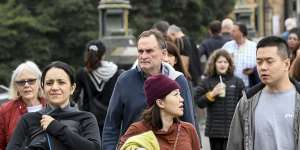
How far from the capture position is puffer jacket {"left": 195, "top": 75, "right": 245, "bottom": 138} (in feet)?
34.4

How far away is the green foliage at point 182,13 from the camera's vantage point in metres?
53.0

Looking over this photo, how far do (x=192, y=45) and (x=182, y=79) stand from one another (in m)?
7.28

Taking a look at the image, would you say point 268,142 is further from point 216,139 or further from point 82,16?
point 82,16

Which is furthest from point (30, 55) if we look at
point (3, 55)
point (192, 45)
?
point (192, 45)

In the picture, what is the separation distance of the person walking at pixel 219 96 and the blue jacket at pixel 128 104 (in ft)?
12.2

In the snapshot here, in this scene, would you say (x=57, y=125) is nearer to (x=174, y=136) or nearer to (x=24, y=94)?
(x=174, y=136)

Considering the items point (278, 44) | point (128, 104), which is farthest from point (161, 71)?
point (278, 44)

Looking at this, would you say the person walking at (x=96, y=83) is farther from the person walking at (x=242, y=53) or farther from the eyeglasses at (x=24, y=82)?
the eyeglasses at (x=24, y=82)

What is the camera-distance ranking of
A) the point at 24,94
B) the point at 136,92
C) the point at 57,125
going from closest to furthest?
the point at 57,125 → the point at 136,92 → the point at 24,94

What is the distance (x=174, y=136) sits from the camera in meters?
5.63

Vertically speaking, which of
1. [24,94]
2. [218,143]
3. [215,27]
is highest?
[215,27]

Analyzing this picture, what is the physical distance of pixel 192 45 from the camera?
1402 centimetres

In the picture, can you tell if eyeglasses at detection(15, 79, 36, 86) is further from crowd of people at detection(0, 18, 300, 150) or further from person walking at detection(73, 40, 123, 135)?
person walking at detection(73, 40, 123, 135)

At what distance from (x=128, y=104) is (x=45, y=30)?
42.8m
